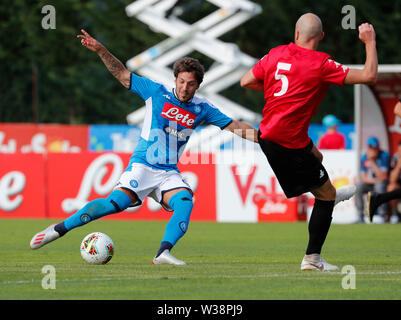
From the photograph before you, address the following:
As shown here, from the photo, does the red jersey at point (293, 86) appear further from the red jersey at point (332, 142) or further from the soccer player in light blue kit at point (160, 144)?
the red jersey at point (332, 142)

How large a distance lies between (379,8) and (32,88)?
1385 centimetres

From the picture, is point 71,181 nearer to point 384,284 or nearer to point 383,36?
point 384,284

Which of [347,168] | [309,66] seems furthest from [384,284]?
[347,168]

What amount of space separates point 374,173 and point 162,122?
965cm

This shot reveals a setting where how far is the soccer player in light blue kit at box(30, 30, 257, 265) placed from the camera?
948 centimetres

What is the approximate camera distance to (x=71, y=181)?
1938cm

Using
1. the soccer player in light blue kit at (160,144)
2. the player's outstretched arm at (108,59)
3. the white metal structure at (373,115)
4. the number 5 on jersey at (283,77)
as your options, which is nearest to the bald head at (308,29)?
the number 5 on jersey at (283,77)

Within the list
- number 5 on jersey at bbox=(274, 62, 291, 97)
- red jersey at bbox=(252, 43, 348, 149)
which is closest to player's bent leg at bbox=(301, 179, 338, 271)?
red jersey at bbox=(252, 43, 348, 149)

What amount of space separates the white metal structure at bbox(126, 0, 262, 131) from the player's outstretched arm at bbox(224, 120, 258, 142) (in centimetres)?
1703

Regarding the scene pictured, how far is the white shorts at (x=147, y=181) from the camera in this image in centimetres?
962

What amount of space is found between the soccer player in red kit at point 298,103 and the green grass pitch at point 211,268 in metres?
0.77

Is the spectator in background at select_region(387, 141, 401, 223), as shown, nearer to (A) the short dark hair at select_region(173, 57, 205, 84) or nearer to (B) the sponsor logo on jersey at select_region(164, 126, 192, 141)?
(B) the sponsor logo on jersey at select_region(164, 126, 192, 141)
